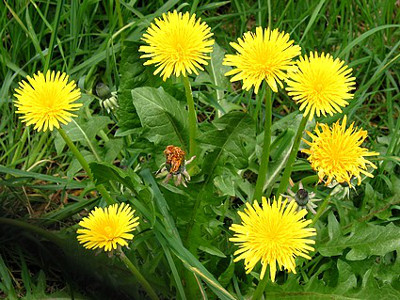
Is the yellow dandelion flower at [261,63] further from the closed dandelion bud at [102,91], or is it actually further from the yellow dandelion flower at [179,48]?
the closed dandelion bud at [102,91]

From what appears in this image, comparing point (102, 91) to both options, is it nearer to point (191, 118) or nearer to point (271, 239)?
point (191, 118)

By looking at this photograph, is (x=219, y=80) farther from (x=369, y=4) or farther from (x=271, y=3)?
(x=369, y=4)

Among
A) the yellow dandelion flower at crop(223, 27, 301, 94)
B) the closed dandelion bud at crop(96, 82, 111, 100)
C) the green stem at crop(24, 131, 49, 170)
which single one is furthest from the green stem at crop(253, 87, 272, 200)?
the green stem at crop(24, 131, 49, 170)

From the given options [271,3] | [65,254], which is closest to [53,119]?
[65,254]

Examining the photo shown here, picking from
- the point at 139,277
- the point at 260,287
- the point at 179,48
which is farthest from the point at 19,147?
the point at 260,287

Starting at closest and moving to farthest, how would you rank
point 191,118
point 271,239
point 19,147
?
point 271,239 < point 191,118 < point 19,147

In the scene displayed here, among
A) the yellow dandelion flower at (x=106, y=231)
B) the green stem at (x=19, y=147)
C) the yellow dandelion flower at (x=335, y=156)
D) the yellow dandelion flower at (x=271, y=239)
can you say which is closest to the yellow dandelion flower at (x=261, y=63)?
the yellow dandelion flower at (x=335, y=156)
